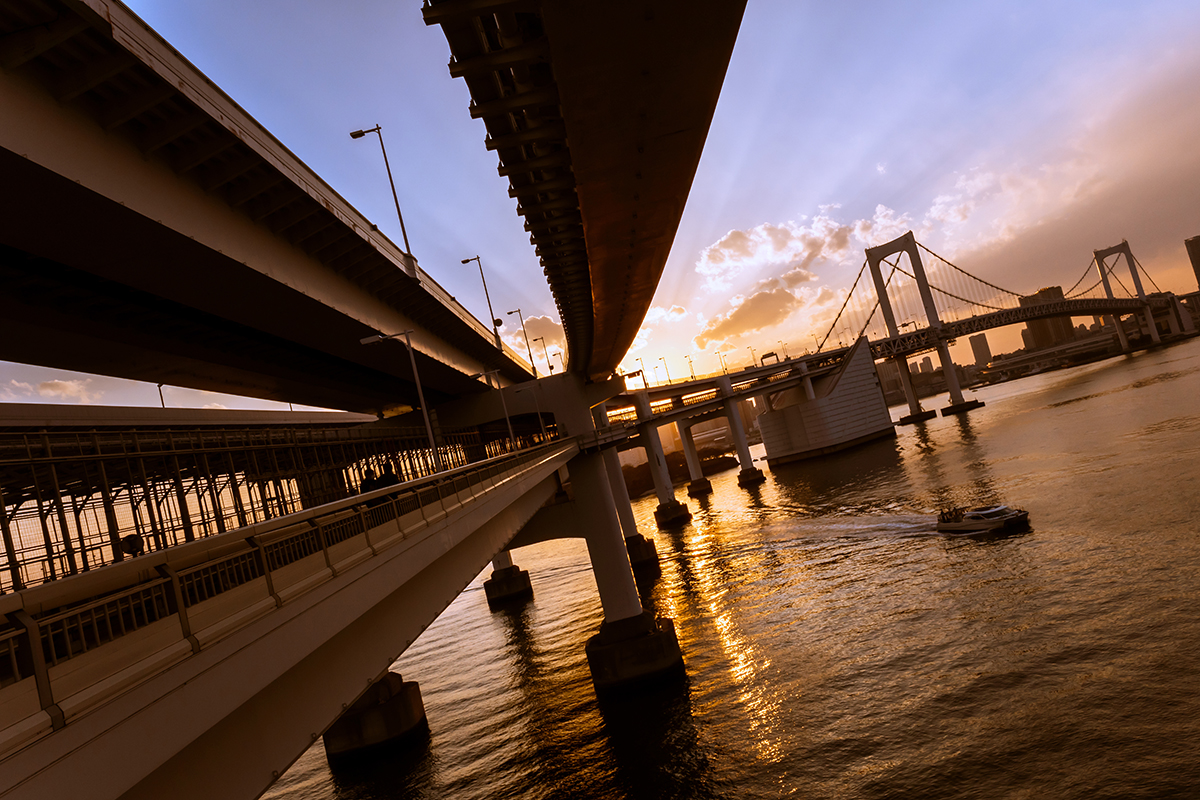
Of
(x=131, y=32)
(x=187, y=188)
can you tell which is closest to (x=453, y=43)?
(x=131, y=32)

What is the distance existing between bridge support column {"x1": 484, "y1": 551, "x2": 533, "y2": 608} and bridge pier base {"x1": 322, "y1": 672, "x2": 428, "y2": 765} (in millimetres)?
19803

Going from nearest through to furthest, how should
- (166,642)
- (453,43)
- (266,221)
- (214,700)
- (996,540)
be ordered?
(214,700), (166,642), (453,43), (266,221), (996,540)

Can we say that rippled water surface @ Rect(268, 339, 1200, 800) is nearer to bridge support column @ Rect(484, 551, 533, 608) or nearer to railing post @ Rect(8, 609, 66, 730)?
bridge support column @ Rect(484, 551, 533, 608)

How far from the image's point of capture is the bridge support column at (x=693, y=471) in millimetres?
80562

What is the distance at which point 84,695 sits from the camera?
3201mm

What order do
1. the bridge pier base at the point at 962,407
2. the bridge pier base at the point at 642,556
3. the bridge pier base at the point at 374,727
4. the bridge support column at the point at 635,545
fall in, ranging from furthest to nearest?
1. the bridge pier base at the point at 962,407
2. the bridge support column at the point at 635,545
3. the bridge pier base at the point at 642,556
4. the bridge pier base at the point at 374,727

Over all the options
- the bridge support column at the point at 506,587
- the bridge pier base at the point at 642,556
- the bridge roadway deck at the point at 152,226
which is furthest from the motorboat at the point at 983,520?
the bridge roadway deck at the point at 152,226

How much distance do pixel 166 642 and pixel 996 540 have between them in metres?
30.0

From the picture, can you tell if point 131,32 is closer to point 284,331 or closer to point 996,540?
point 284,331

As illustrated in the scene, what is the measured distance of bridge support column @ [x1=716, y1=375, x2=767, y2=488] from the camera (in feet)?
243

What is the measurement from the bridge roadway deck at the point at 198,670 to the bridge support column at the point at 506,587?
35936 millimetres

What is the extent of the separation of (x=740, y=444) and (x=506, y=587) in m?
44.0

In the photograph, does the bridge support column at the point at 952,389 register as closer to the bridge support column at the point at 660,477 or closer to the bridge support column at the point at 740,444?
the bridge support column at the point at 740,444

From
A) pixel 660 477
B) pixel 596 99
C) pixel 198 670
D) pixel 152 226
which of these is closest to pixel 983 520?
pixel 596 99
